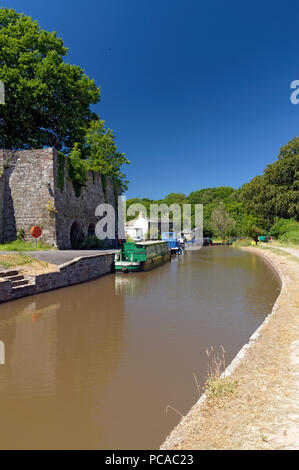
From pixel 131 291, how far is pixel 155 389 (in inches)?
316

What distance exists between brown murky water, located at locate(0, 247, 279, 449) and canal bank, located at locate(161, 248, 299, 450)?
1.72 ft

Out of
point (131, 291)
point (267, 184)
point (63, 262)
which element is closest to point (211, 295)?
point (131, 291)

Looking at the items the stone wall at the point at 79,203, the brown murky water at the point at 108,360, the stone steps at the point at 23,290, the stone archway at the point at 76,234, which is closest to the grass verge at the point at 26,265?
the stone steps at the point at 23,290

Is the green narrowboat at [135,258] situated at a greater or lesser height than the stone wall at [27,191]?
lesser

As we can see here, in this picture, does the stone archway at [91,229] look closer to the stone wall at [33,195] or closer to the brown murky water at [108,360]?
the stone wall at [33,195]

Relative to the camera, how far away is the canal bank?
2622 mm

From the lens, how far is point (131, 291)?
12.2m

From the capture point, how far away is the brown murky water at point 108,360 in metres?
3.40

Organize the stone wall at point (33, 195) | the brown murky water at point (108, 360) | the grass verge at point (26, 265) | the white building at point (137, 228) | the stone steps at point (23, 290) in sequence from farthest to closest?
the white building at point (137, 228)
the stone wall at point (33, 195)
the grass verge at point (26, 265)
the stone steps at point (23, 290)
the brown murky water at point (108, 360)

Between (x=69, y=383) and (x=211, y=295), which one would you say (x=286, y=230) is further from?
(x=69, y=383)
